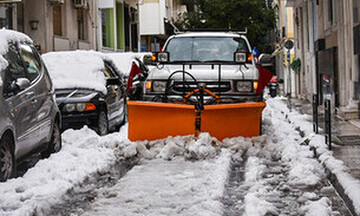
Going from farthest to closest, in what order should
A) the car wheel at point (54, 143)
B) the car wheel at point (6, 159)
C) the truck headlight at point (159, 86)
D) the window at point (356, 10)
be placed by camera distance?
the window at point (356, 10), the truck headlight at point (159, 86), the car wheel at point (54, 143), the car wheel at point (6, 159)

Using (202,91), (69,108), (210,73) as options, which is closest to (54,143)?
(69,108)

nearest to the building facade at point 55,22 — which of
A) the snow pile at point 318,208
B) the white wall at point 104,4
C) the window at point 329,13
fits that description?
the white wall at point 104,4

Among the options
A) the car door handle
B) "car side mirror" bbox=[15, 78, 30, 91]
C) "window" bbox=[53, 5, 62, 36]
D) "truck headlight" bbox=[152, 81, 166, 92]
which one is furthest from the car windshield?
"window" bbox=[53, 5, 62, 36]

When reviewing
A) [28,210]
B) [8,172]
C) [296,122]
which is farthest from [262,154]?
[296,122]

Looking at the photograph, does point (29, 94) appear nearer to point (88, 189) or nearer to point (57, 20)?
point (88, 189)

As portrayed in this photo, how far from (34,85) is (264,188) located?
148 inches

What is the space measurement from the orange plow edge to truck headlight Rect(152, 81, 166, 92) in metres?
0.98

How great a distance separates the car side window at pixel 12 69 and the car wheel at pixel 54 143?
154 cm

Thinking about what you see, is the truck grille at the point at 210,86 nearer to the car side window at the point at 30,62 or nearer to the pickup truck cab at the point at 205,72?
the pickup truck cab at the point at 205,72

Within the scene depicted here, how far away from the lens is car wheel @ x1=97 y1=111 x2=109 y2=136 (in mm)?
12414

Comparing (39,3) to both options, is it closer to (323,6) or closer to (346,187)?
(323,6)

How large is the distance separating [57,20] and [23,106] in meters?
21.0

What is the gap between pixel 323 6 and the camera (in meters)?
22.5

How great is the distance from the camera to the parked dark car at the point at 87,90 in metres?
12.2
